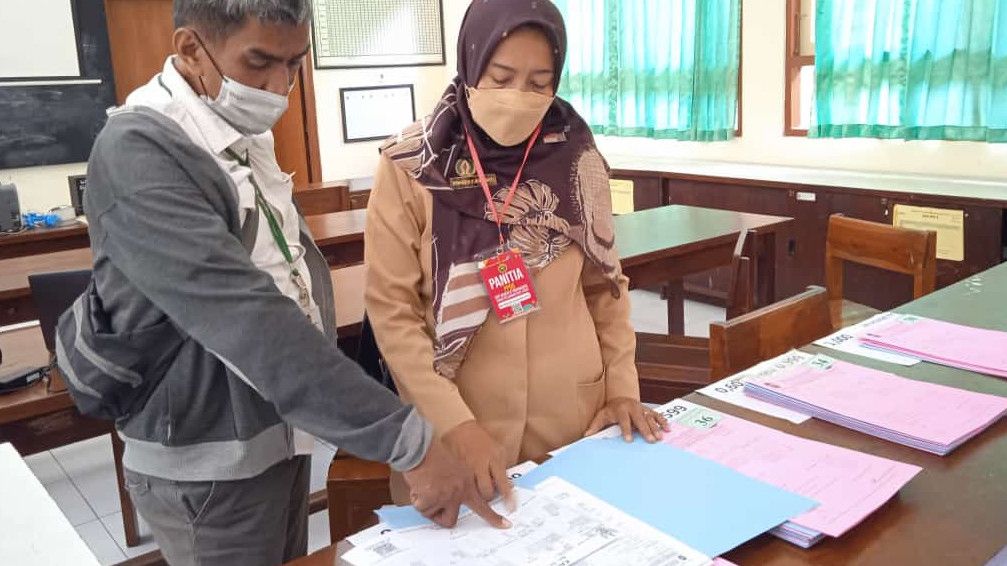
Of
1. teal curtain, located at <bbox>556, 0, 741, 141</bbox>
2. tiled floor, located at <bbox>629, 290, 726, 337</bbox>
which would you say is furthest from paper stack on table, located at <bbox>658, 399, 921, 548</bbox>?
teal curtain, located at <bbox>556, 0, 741, 141</bbox>

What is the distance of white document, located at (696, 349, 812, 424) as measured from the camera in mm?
1249

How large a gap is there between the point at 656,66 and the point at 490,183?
4.21 metres

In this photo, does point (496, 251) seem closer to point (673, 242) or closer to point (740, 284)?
point (740, 284)

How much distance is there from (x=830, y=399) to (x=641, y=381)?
1219 millimetres

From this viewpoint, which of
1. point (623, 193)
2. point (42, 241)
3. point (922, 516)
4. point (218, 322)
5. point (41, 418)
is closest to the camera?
point (218, 322)

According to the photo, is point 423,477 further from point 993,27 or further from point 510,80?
point 993,27

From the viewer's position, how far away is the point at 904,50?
3.95 m

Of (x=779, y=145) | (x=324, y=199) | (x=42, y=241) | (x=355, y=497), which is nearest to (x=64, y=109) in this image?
(x=42, y=241)

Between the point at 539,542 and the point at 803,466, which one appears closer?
the point at 539,542

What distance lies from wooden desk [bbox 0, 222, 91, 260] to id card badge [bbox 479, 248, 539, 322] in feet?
12.0

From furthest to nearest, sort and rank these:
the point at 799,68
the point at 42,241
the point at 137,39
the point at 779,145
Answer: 1. the point at 137,39
2. the point at 779,145
3. the point at 799,68
4. the point at 42,241

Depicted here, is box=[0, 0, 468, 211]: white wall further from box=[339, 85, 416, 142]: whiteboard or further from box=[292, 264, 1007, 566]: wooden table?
box=[292, 264, 1007, 566]: wooden table

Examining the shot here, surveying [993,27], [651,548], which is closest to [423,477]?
[651,548]

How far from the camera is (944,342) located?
1.51 meters
